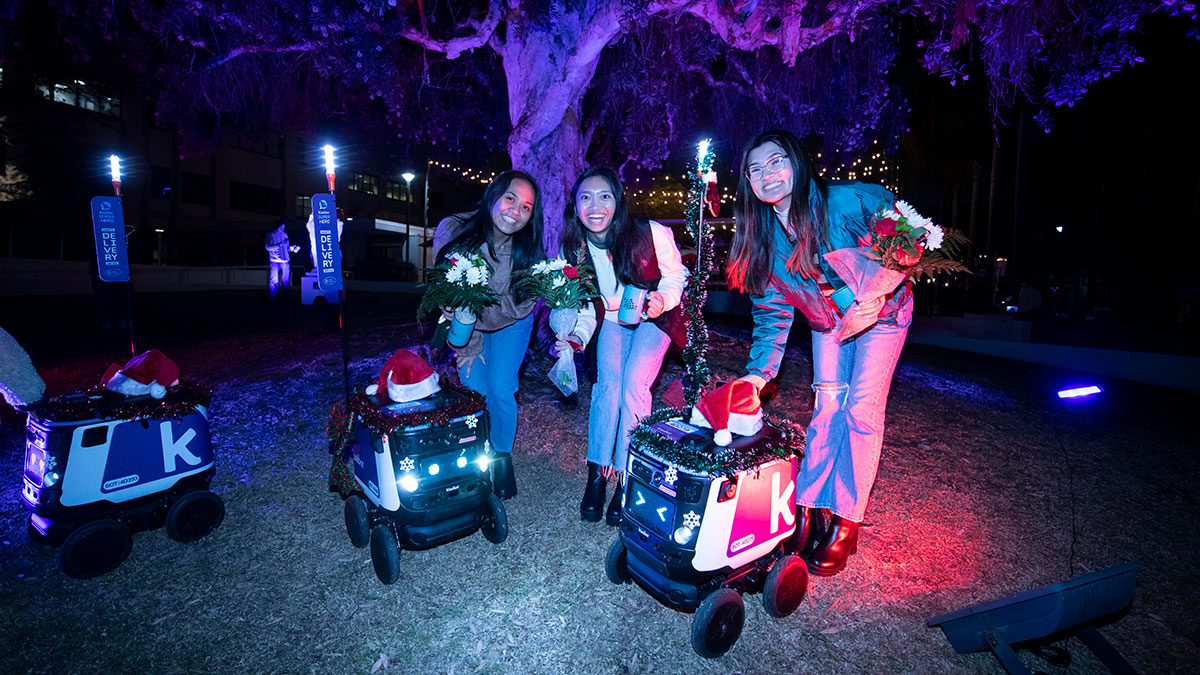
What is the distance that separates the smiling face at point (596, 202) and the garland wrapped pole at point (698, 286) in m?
0.56

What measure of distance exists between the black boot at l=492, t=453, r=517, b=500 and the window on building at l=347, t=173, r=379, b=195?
1775 inches

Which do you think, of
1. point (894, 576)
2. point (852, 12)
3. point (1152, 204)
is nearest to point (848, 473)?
point (894, 576)

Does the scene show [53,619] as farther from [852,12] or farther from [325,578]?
[852,12]

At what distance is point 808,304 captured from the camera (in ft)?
9.22

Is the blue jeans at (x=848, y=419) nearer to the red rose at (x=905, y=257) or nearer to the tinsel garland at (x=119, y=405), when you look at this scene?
the red rose at (x=905, y=257)

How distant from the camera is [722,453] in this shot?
2293mm

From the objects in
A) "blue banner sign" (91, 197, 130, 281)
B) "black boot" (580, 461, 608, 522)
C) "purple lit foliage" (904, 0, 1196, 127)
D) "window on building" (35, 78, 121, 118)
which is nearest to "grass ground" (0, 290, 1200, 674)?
"black boot" (580, 461, 608, 522)

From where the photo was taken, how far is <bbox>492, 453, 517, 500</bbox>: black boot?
3789 mm

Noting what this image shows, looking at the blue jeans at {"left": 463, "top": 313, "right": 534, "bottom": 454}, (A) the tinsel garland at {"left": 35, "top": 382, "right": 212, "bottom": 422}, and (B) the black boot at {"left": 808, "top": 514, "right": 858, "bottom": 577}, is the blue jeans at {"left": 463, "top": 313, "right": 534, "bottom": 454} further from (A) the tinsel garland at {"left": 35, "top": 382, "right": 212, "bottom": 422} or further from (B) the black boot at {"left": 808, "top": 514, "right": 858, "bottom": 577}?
(B) the black boot at {"left": 808, "top": 514, "right": 858, "bottom": 577}

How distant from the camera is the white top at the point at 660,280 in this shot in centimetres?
332

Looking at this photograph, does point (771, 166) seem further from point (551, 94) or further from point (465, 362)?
point (551, 94)

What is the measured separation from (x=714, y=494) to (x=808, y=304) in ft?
3.73

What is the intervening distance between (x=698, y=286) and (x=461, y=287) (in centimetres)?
147

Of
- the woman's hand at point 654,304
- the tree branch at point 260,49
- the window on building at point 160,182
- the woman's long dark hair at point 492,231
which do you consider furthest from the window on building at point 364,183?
the woman's hand at point 654,304
